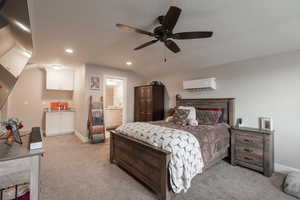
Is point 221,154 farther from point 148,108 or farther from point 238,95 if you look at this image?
point 148,108

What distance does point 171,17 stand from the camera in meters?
1.57

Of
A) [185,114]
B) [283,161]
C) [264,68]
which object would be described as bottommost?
[283,161]

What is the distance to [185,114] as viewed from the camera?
11.0 feet

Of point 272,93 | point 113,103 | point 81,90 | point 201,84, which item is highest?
point 201,84

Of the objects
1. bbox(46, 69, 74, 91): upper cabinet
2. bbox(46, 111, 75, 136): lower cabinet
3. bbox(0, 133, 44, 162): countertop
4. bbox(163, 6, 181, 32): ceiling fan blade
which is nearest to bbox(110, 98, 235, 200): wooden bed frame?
bbox(0, 133, 44, 162): countertop

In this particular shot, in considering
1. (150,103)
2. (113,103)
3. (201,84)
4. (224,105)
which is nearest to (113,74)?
(150,103)

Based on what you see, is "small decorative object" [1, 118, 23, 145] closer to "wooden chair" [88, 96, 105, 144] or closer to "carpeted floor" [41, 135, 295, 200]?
"carpeted floor" [41, 135, 295, 200]

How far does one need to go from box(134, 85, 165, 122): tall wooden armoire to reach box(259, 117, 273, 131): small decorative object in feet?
9.12

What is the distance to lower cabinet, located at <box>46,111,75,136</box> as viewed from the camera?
5.07m

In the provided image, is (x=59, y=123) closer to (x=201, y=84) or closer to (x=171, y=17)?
(x=201, y=84)

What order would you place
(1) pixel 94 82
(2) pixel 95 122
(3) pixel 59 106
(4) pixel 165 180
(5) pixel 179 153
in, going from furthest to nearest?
1. (3) pixel 59 106
2. (1) pixel 94 82
3. (2) pixel 95 122
4. (5) pixel 179 153
5. (4) pixel 165 180

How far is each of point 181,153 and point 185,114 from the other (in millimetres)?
1537

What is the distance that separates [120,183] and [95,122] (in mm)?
2497

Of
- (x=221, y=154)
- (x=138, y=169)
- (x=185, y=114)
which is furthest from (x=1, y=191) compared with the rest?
(x=221, y=154)
